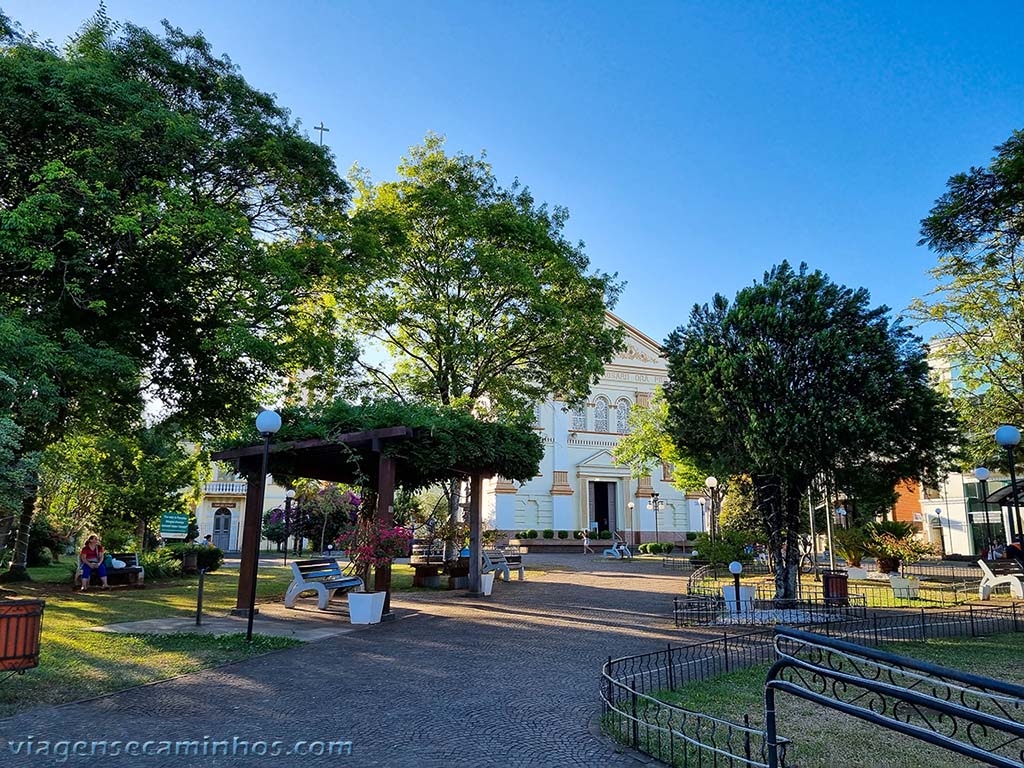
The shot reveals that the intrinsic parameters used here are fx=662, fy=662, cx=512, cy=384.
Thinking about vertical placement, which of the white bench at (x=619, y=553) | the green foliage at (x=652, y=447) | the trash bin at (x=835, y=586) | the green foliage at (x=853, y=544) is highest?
the green foliage at (x=652, y=447)

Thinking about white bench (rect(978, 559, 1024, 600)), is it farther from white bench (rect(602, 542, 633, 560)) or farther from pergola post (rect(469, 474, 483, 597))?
white bench (rect(602, 542, 633, 560))

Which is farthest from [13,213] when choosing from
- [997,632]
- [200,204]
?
[997,632]

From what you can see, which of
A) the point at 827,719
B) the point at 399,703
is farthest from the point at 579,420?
the point at 399,703

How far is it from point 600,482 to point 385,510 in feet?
117

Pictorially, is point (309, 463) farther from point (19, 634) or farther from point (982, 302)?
point (982, 302)

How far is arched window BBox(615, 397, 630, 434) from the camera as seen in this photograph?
4831cm

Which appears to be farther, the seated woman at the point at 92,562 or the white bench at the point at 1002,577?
the seated woman at the point at 92,562

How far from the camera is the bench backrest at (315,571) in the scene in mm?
13445

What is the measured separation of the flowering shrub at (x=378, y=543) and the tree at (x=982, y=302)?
1328 centimetres

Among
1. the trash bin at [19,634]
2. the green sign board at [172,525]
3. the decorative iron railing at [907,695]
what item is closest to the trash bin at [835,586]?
the decorative iron railing at [907,695]

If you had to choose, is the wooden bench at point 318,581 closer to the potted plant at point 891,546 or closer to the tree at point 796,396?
the tree at point 796,396

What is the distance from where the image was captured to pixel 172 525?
76.5 feet

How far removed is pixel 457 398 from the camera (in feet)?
69.0

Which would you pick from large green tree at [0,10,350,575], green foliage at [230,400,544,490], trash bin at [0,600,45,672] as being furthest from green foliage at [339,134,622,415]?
trash bin at [0,600,45,672]
